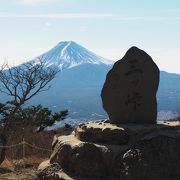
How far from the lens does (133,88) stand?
7617mm

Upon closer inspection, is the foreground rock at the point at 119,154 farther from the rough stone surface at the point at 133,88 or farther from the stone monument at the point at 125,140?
the rough stone surface at the point at 133,88

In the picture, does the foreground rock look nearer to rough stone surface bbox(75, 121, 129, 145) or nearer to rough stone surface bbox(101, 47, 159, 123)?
rough stone surface bbox(75, 121, 129, 145)

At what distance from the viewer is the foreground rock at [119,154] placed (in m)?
6.45

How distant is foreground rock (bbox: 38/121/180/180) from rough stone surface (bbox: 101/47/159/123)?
1.34 feet

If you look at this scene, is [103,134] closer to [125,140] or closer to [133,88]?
[125,140]

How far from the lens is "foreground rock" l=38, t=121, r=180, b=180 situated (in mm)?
6449

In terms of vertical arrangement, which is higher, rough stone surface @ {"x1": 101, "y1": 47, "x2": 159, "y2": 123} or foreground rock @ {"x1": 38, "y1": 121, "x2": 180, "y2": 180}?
rough stone surface @ {"x1": 101, "y1": 47, "x2": 159, "y2": 123}

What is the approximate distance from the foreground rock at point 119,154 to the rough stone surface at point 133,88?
1.34 ft

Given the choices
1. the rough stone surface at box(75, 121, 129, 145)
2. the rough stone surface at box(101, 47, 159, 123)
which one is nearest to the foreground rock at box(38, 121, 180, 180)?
the rough stone surface at box(75, 121, 129, 145)

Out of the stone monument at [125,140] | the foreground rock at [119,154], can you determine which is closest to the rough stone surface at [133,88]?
the stone monument at [125,140]

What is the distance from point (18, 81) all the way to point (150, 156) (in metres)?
6.65

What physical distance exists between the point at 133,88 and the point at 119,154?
1.38 m

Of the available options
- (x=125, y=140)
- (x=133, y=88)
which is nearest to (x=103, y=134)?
(x=125, y=140)

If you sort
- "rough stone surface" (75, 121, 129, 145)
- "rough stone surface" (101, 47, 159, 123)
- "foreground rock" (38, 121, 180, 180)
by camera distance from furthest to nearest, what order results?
"rough stone surface" (101, 47, 159, 123) < "rough stone surface" (75, 121, 129, 145) < "foreground rock" (38, 121, 180, 180)
